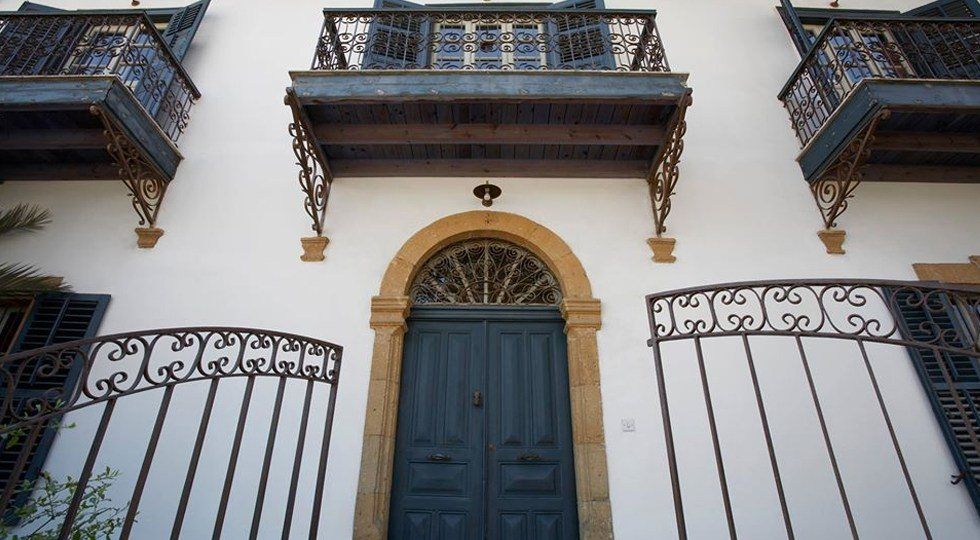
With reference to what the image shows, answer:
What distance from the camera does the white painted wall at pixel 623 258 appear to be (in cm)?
403

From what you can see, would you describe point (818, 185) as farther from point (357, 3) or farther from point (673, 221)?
point (357, 3)

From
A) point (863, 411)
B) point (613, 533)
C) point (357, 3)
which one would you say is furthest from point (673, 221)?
point (357, 3)

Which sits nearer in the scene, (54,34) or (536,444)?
(536,444)

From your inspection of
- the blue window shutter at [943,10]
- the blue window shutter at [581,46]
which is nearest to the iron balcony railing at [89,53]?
the blue window shutter at [581,46]

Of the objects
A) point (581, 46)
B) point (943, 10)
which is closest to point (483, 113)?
point (581, 46)

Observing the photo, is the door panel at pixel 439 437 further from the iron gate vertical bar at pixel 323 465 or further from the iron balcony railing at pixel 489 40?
the iron balcony railing at pixel 489 40

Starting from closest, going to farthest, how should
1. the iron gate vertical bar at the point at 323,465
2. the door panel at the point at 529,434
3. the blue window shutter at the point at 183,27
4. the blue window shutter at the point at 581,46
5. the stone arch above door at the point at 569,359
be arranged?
1. the iron gate vertical bar at the point at 323,465
2. the stone arch above door at the point at 569,359
3. the door panel at the point at 529,434
4. the blue window shutter at the point at 581,46
5. the blue window shutter at the point at 183,27

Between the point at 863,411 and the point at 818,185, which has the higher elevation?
the point at 818,185

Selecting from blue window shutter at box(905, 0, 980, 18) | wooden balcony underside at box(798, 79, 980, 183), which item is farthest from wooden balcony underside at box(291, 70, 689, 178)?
blue window shutter at box(905, 0, 980, 18)

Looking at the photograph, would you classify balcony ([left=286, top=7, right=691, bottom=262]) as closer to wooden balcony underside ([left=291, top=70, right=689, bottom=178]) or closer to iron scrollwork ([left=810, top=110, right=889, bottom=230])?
wooden balcony underside ([left=291, top=70, right=689, bottom=178])

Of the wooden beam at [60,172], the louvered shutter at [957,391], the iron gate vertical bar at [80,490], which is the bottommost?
the iron gate vertical bar at [80,490]

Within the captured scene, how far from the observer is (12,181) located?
5.43m

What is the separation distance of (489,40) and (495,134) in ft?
3.76

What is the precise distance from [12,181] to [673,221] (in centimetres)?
705
